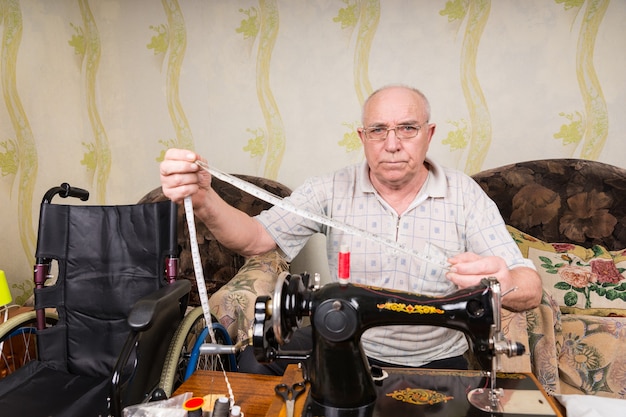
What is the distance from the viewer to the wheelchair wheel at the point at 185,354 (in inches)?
57.1

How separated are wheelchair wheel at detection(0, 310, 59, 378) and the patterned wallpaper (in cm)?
85

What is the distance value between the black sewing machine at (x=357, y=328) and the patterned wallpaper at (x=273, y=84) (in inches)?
89.7

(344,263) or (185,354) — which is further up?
(344,263)

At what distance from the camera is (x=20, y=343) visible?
7.61ft

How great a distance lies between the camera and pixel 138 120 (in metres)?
3.45

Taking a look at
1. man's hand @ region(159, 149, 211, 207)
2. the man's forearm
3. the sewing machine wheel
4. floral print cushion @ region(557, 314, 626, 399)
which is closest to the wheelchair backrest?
the man's forearm

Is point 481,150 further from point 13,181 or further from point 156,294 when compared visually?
point 13,181

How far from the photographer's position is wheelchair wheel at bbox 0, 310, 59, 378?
5.77 ft

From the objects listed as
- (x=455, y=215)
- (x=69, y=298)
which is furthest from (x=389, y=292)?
(x=69, y=298)

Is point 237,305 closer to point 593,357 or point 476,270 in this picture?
point 476,270

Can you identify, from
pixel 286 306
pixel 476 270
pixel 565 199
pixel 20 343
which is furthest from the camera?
pixel 565 199

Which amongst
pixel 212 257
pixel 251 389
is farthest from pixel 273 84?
pixel 251 389

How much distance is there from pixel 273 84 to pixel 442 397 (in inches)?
103

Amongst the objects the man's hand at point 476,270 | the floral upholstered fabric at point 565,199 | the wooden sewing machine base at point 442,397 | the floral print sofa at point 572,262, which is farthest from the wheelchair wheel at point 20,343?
the floral upholstered fabric at point 565,199
